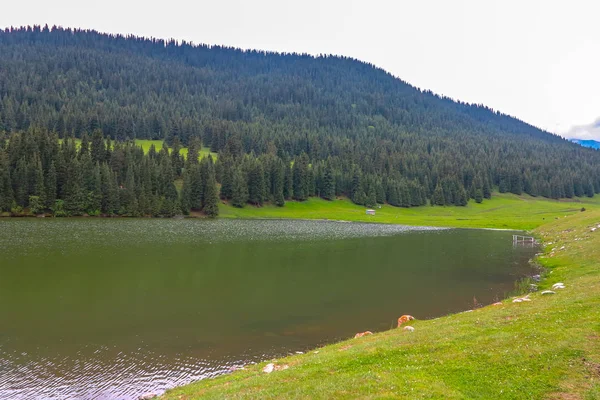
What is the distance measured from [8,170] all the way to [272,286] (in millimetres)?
106110

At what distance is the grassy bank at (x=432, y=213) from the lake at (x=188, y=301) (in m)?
65.1

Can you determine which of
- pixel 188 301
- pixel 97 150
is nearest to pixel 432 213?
pixel 97 150

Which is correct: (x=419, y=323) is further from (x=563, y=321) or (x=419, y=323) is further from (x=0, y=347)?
(x=0, y=347)

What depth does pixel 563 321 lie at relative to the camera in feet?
57.8

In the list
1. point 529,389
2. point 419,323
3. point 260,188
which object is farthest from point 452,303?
point 260,188

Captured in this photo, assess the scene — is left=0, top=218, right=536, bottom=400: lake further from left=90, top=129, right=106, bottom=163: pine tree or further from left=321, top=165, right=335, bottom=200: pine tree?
left=321, top=165, right=335, bottom=200: pine tree

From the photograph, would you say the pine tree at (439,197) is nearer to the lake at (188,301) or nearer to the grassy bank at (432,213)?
the grassy bank at (432,213)

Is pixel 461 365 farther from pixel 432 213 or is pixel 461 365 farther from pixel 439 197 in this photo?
pixel 439 197

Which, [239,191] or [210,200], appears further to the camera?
[239,191]

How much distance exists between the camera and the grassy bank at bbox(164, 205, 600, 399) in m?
12.3

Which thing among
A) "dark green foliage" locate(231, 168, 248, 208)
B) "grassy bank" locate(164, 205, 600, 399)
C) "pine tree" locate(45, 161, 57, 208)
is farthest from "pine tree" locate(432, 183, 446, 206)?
"grassy bank" locate(164, 205, 600, 399)

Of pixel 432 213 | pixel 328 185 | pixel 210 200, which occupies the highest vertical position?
pixel 328 185

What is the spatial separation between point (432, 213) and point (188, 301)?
15038 centimetres

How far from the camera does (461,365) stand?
14227mm
